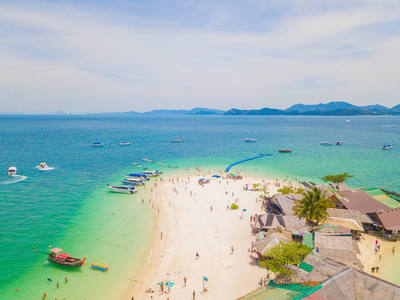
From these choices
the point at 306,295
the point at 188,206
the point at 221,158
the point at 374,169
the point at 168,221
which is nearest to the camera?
the point at 306,295

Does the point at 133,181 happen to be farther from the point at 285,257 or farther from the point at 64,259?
the point at 285,257

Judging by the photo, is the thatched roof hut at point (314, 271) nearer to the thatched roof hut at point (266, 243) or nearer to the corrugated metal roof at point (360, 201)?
the thatched roof hut at point (266, 243)

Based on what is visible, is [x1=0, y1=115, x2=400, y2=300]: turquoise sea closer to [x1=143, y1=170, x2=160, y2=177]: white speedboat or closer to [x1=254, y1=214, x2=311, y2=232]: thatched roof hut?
[x1=143, y1=170, x2=160, y2=177]: white speedboat

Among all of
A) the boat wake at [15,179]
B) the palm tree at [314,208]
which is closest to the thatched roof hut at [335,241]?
the palm tree at [314,208]

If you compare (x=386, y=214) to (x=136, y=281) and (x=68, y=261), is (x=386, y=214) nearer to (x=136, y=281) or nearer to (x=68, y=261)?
(x=136, y=281)

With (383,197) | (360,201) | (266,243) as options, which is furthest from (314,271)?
(383,197)

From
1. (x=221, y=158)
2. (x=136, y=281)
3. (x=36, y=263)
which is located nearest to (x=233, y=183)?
(x=221, y=158)
